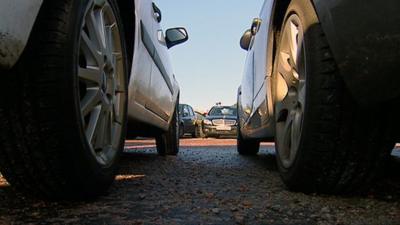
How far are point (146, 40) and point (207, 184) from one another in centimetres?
106

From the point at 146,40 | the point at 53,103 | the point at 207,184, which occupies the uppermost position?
the point at 146,40

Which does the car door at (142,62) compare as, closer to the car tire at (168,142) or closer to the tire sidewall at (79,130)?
the tire sidewall at (79,130)

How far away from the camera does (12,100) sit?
196 cm

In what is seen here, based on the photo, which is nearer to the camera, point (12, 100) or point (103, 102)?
point (12, 100)

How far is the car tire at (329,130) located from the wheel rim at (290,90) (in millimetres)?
35

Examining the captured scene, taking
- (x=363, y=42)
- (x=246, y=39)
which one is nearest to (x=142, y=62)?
(x=363, y=42)

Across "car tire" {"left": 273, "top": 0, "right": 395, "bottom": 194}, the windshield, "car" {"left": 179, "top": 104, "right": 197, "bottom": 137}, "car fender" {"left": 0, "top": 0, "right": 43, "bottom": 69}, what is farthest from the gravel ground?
"car" {"left": 179, "top": 104, "right": 197, "bottom": 137}

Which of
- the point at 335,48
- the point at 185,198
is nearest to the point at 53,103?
the point at 185,198

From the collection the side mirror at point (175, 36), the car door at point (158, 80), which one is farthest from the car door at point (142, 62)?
the side mirror at point (175, 36)

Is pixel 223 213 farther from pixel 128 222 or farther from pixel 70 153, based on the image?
pixel 70 153

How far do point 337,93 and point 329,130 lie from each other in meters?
0.16

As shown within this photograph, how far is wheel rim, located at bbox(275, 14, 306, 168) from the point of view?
103 inches

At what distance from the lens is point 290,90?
2.91 metres

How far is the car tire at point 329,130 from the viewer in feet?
7.55
